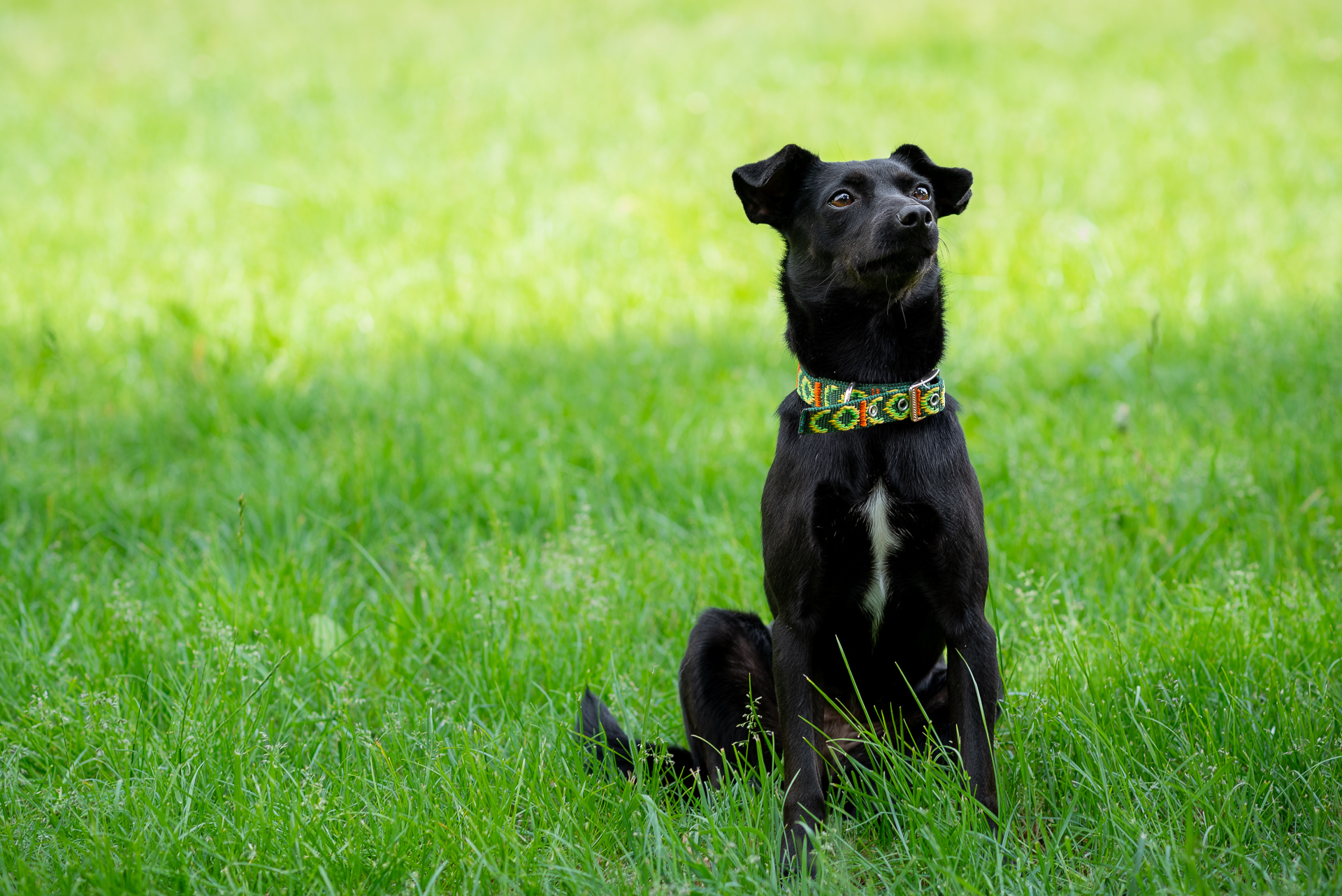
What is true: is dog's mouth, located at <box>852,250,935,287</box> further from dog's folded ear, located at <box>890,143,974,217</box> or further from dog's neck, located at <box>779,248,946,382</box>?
dog's folded ear, located at <box>890,143,974,217</box>

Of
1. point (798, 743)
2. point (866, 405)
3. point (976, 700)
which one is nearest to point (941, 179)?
point (866, 405)

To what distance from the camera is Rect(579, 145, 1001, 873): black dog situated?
206 centimetres

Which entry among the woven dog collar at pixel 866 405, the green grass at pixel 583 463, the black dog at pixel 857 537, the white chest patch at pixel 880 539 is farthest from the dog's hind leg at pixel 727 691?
the woven dog collar at pixel 866 405

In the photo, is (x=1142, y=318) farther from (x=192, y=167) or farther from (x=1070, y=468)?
(x=192, y=167)

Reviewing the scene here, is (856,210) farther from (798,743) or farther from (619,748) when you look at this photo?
(619,748)

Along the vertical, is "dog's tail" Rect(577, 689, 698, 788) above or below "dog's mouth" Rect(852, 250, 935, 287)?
below

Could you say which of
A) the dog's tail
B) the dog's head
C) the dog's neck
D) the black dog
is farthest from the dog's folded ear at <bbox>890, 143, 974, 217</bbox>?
the dog's tail

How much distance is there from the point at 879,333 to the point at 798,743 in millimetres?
863

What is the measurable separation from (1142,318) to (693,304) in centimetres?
217

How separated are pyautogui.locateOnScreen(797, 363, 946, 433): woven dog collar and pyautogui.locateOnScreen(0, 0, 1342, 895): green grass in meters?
0.69

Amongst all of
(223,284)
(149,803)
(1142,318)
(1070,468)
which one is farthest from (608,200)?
(149,803)

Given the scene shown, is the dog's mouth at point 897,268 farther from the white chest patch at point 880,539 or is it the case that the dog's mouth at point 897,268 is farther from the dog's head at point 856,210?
the white chest patch at point 880,539

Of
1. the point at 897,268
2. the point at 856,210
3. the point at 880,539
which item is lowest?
the point at 880,539

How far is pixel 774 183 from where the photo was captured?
2395 mm
